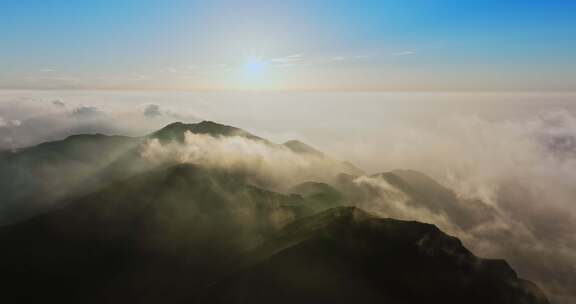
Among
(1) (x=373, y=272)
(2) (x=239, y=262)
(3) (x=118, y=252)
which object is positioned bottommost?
(3) (x=118, y=252)

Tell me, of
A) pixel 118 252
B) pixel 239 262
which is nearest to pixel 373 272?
pixel 239 262

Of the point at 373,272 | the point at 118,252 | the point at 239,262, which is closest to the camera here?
the point at 373,272

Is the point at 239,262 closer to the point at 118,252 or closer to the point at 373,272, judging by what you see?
the point at 118,252

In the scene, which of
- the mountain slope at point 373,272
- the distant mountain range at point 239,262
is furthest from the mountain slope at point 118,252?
the mountain slope at point 373,272

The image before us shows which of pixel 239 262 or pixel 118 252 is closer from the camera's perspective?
pixel 239 262

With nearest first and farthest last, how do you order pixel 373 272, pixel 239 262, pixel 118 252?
1. pixel 373 272
2. pixel 239 262
3. pixel 118 252

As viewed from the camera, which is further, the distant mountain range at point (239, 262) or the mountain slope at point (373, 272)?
the distant mountain range at point (239, 262)

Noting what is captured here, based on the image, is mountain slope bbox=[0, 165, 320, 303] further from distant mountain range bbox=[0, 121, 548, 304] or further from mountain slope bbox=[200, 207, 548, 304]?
mountain slope bbox=[200, 207, 548, 304]

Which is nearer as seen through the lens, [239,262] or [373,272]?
[373,272]

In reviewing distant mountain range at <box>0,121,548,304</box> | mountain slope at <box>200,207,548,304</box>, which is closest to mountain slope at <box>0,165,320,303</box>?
distant mountain range at <box>0,121,548,304</box>

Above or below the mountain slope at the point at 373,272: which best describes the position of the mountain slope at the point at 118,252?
below

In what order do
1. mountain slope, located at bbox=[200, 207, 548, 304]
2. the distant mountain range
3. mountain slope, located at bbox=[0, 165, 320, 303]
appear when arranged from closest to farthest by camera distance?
mountain slope, located at bbox=[200, 207, 548, 304] → the distant mountain range → mountain slope, located at bbox=[0, 165, 320, 303]

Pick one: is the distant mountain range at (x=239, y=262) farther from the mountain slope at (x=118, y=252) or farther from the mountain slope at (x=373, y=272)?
the mountain slope at (x=118, y=252)

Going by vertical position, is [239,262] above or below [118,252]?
above
